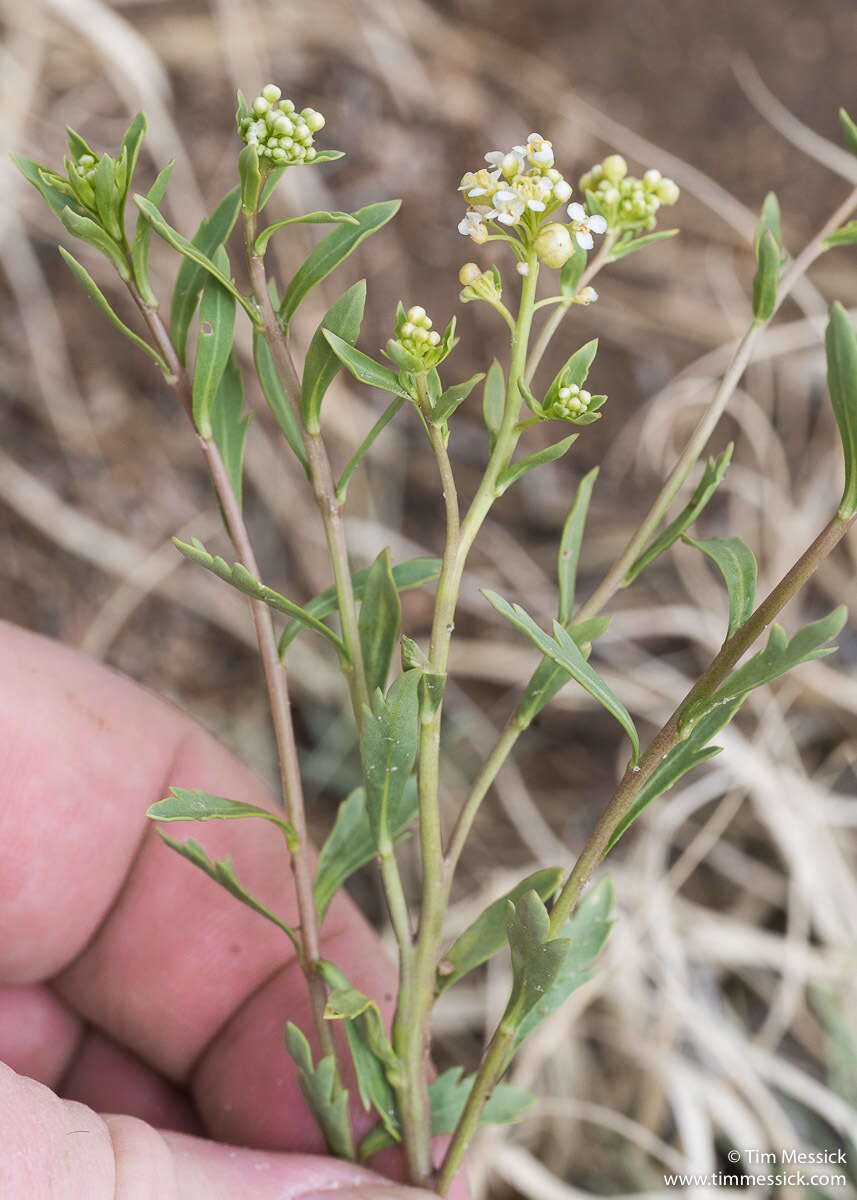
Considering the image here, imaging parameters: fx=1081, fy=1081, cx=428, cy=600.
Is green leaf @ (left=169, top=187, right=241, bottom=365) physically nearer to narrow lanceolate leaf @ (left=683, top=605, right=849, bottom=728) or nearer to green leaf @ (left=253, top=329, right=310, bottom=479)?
green leaf @ (left=253, top=329, right=310, bottom=479)

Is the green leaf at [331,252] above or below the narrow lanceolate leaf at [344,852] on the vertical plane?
above

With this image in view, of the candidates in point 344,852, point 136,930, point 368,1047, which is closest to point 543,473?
point 136,930

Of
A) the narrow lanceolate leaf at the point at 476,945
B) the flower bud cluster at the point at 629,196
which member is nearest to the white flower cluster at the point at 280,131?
the flower bud cluster at the point at 629,196

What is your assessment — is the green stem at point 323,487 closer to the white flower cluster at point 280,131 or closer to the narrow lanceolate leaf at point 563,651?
the white flower cluster at point 280,131

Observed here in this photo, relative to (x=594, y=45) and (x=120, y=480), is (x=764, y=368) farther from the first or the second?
(x=120, y=480)

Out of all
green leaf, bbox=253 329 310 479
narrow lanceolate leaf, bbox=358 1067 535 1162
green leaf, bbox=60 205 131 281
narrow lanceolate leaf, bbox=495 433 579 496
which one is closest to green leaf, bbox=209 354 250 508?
green leaf, bbox=253 329 310 479

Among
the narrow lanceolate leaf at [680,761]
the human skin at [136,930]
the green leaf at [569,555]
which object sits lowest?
the human skin at [136,930]
